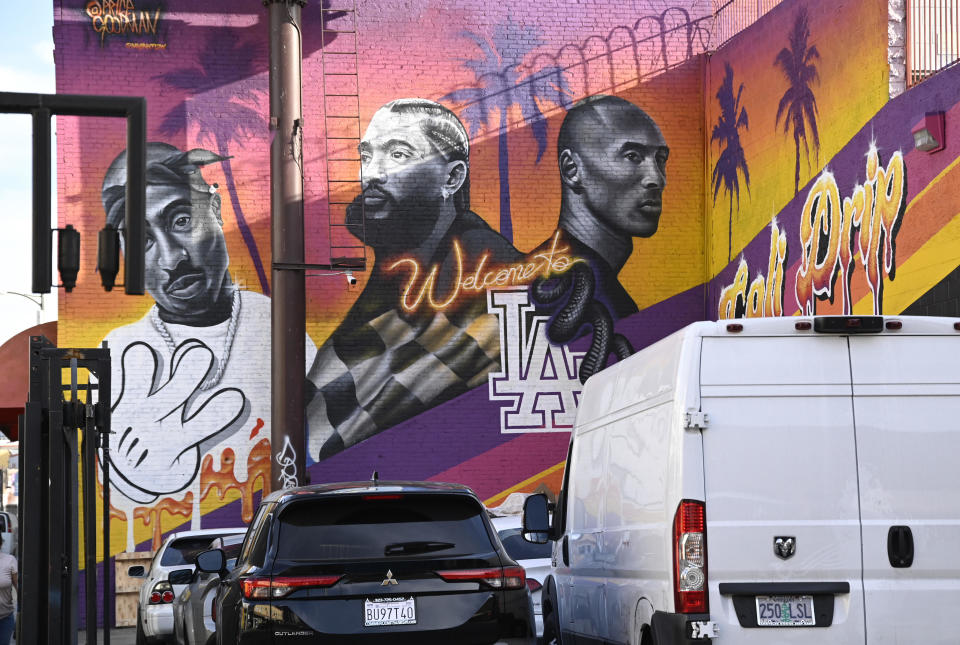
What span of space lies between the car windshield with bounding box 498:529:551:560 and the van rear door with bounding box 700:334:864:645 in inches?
231

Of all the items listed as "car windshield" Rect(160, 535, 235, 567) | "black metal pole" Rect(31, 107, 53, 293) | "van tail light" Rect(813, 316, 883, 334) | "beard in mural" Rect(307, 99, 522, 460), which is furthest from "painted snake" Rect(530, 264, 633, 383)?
"black metal pole" Rect(31, 107, 53, 293)

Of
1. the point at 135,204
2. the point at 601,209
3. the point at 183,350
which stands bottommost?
the point at 183,350

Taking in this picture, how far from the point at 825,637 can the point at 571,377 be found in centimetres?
1395

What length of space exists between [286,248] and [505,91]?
451cm

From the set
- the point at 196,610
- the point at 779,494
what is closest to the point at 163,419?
the point at 196,610

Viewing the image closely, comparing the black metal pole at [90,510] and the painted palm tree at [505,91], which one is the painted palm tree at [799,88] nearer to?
the painted palm tree at [505,91]

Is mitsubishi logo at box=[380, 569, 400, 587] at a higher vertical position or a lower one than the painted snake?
lower

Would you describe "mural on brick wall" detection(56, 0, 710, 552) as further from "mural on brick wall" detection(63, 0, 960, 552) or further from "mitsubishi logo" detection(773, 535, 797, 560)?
"mitsubishi logo" detection(773, 535, 797, 560)

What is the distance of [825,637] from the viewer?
7.48m

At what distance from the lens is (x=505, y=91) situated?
21578 mm

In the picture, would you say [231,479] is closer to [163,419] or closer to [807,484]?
[163,419]

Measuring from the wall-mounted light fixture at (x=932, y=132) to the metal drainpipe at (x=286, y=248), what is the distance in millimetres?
9421

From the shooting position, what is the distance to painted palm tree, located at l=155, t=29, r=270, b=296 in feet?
68.8

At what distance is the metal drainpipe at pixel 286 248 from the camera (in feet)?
Result: 65.2
